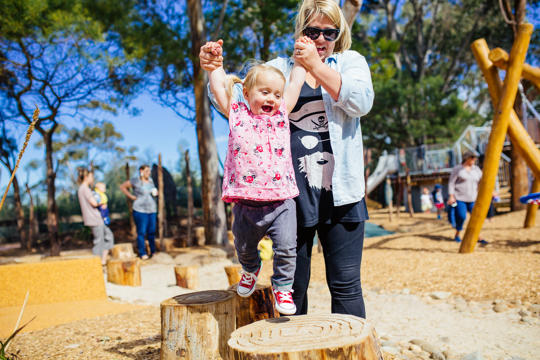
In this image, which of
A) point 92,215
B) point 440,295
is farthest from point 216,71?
point 92,215

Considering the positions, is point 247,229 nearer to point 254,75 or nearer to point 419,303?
point 254,75

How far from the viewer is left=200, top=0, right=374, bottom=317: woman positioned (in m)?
1.88

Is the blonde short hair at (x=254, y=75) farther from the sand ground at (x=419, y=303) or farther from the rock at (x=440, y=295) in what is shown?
the rock at (x=440, y=295)

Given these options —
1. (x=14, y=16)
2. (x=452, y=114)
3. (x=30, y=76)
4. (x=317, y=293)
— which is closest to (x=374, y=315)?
(x=317, y=293)

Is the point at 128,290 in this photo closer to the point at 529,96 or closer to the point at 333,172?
the point at 333,172

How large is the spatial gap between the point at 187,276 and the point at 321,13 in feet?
16.2

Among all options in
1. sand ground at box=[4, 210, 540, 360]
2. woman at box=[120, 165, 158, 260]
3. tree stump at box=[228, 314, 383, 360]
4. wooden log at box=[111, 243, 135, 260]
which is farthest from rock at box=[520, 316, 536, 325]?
wooden log at box=[111, 243, 135, 260]

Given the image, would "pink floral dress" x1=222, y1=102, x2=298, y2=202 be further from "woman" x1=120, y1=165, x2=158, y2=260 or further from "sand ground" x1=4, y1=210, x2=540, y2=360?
"woman" x1=120, y1=165, x2=158, y2=260

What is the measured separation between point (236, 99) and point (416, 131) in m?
23.7

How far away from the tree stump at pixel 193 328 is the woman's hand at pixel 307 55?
1275 mm

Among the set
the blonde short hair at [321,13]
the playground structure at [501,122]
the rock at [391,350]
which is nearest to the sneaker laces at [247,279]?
the blonde short hair at [321,13]

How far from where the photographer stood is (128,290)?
562 cm

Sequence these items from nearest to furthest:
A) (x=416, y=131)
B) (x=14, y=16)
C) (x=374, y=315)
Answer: (x=374, y=315), (x=14, y=16), (x=416, y=131)

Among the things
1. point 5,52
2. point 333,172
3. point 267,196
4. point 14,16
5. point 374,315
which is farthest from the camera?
point 5,52
